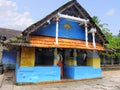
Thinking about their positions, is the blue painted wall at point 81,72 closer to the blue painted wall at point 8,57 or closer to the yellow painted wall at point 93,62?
the yellow painted wall at point 93,62

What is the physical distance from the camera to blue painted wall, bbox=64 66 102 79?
1241 centimetres

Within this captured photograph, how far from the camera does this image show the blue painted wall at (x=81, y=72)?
40.7ft

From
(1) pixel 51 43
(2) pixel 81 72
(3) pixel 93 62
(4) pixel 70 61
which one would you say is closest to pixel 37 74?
(1) pixel 51 43

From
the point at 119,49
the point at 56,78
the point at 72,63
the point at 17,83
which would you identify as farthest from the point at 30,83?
the point at 119,49

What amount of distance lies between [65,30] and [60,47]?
204 centimetres

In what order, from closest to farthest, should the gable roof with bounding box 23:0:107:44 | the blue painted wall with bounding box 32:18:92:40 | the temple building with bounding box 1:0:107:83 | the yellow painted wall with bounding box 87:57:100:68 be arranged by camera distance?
the temple building with bounding box 1:0:107:83, the gable roof with bounding box 23:0:107:44, the blue painted wall with bounding box 32:18:92:40, the yellow painted wall with bounding box 87:57:100:68

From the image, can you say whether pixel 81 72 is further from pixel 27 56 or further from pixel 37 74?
pixel 27 56

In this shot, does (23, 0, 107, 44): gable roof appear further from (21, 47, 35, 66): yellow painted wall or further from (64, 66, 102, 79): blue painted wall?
(64, 66, 102, 79): blue painted wall

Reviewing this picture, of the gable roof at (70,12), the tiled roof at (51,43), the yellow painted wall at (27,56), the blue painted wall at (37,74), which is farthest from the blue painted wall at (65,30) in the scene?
the blue painted wall at (37,74)

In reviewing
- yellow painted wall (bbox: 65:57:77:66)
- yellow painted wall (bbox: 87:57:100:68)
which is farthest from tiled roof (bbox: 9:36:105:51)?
yellow painted wall (bbox: 65:57:77:66)

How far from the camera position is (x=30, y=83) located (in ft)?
34.8

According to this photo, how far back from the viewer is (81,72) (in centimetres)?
1270

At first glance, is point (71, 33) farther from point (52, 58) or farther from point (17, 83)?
point (17, 83)

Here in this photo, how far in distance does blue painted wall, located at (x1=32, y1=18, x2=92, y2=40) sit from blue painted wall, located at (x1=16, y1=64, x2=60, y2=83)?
2275mm
